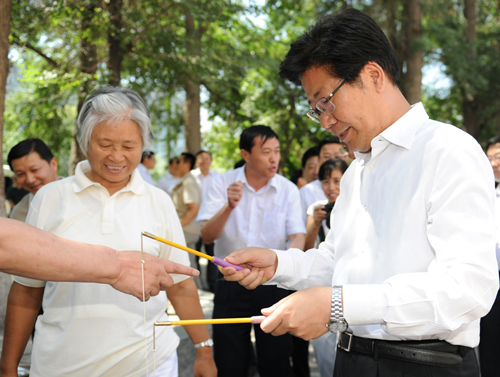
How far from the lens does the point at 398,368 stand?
1.77 m

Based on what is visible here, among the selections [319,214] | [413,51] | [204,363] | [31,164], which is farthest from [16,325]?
[413,51]

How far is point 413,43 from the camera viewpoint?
1054cm

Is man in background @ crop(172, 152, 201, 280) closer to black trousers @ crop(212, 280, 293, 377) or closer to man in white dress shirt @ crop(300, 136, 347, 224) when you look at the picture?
man in white dress shirt @ crop(300, 136, 347, 224)

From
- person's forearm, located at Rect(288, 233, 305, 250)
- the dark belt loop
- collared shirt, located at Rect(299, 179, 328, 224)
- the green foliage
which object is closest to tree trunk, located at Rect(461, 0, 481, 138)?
the green foliage

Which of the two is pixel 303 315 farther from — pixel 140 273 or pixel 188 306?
pixel 188 306

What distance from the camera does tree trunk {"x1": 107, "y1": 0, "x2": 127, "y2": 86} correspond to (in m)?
7.39

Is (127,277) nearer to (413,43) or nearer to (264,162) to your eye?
(264,162)

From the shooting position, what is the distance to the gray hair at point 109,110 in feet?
7.66

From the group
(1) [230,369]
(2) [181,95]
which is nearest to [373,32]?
(1) [230,369]

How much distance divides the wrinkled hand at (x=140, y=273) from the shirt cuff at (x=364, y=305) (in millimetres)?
628

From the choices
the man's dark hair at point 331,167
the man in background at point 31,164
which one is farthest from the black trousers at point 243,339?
the man in background at point 31,164

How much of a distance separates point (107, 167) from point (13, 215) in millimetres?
2258

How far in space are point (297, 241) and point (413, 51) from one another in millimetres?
8392

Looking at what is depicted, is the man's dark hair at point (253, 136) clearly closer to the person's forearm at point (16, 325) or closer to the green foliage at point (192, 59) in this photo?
the person's forearm at point (16, 325)
